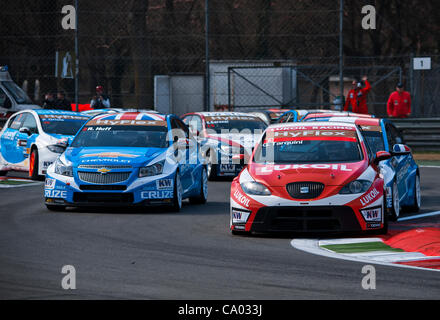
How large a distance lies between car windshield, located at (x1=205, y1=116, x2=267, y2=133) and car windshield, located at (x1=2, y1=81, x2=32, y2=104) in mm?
12024

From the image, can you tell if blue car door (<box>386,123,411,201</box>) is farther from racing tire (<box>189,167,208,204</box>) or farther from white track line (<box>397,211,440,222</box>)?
racing tire (<box>189,167,208,204</box>)

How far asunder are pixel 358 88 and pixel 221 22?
33.7 feet

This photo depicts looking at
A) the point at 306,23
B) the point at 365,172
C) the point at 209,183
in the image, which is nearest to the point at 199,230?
the point at 365,172

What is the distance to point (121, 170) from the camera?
43.4 ft

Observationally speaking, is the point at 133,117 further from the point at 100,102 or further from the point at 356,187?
the point at 100,102

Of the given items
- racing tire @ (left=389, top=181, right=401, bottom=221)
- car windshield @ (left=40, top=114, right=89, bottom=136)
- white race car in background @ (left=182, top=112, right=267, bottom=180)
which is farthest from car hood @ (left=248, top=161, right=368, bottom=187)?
car windshield @ (left=40, top=114, right=89, bottom=136)

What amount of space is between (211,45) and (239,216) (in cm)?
2987

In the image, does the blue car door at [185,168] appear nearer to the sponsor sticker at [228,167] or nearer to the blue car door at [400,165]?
the blue car door at [400,165]

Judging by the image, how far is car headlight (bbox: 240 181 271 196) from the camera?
11.0m

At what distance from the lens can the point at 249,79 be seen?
30156mm

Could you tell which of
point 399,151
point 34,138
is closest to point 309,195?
point 399,151
